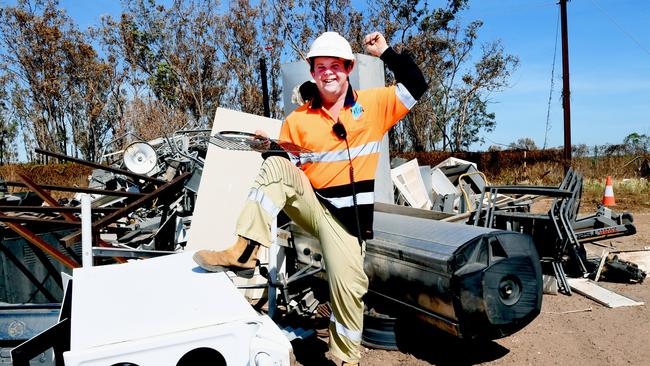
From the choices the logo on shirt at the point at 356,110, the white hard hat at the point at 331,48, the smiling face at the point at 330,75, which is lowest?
the logo on shirt at the point at 356,110

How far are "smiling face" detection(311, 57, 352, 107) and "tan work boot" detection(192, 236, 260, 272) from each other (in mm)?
951

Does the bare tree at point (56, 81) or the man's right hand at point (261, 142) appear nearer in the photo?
the man's right hand at point (261, 142)

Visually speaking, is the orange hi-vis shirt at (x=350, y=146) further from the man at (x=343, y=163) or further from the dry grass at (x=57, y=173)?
the dry grass at (x=57, y=173)

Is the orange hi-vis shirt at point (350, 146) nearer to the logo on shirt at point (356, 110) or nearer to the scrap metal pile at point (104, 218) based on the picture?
the logo on shirt at point (356, 110)

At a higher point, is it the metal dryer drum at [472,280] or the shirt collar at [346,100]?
the shirt collar at [346,100]

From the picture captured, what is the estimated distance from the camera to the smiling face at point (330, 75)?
8.98ft

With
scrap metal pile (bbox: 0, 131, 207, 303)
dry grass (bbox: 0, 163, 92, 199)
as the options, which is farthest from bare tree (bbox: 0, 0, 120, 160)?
scrap metal pile (bbox: 0, 131, 207, 303)

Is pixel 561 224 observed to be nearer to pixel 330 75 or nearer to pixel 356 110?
pixel 356 110

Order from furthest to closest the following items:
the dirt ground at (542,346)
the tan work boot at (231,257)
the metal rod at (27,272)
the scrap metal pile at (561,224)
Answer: the scrap metal pile at (561,224)
the metal rod at (27,272)
the dirt ground at (542,346)
the tan work boot at (231,257)

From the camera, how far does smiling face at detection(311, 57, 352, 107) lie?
8.98ft

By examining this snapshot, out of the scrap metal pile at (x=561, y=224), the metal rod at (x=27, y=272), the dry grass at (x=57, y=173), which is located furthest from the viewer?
the dry grass at (x=57, y=173)

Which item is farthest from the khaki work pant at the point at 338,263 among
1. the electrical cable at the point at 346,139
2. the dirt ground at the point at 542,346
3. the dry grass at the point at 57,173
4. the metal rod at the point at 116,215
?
the dry grass at the point at 57,173

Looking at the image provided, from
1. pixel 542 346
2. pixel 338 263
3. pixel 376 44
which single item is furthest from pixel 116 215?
pixel 542 346

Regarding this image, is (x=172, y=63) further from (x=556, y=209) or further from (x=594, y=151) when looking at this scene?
(x=556, y=209)
